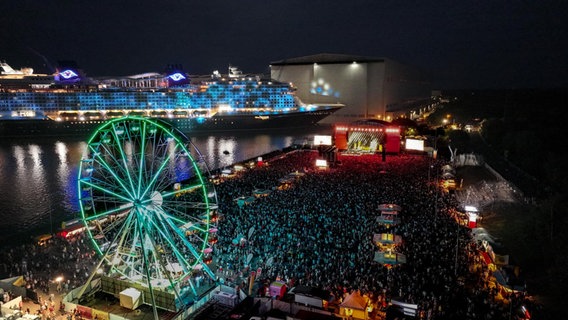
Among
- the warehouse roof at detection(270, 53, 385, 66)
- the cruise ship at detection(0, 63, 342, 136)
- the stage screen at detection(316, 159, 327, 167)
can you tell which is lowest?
the stage screen at detection(316, 159, 327, 167)

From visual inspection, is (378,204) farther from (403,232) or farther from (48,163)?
(48,163)

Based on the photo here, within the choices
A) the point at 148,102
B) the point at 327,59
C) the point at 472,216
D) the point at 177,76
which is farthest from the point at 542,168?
the point at 148,102

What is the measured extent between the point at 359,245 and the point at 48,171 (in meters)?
24.9

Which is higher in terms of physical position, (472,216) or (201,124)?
(201,124)

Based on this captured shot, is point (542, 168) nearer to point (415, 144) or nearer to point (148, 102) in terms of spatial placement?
point (415, 144)

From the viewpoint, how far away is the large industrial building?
5456cm

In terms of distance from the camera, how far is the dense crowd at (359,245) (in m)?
9.05

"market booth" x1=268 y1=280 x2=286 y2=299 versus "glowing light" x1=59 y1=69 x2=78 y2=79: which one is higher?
"glowing light" x1=59 y1=69 x2=78 y2=79

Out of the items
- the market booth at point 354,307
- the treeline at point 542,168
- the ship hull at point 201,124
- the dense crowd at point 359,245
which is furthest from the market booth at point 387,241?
the ship hull at point 201,124

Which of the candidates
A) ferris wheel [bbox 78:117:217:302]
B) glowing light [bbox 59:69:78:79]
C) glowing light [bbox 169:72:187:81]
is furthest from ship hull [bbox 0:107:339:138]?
ferris wheel [bbox 78:117:217:302]

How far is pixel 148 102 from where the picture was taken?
52719 millimetres

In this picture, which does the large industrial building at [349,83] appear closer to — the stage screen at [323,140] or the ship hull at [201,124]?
the ship hull at [201,124]

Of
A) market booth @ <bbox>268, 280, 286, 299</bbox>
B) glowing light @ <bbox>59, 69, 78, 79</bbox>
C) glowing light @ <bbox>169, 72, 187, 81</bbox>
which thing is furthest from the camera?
glowing light @ <bbox>169, 72, 187, 81</bbox>

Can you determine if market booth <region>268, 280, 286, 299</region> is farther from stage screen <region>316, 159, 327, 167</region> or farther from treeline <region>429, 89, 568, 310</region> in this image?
stage screen <region>316, 159, 327, 167</region>
